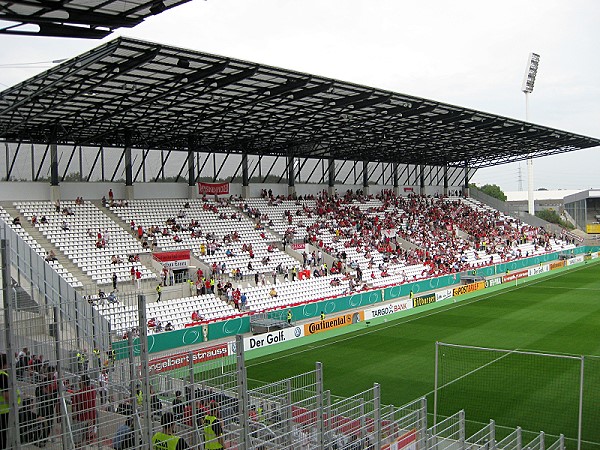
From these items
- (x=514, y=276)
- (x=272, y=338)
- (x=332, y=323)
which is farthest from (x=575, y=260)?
(x=272, y=338)

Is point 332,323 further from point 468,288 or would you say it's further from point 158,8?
point 158,8

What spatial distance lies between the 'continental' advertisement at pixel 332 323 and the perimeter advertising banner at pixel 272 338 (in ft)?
1.87

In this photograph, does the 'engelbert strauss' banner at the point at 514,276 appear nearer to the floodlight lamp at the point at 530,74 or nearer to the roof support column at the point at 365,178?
the roof support column at the point at 365,178

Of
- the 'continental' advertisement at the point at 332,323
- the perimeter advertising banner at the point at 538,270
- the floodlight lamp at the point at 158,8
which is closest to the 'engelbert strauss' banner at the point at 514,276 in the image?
the perimeter advertising banner at the point at 538,270

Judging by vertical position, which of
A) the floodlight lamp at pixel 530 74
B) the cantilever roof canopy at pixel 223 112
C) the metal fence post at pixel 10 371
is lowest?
the metal fence post at pixel 10 371

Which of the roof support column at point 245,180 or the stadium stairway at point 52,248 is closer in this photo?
the stadium stairway at point 52,248

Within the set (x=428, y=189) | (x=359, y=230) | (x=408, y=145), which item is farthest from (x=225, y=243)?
(x=428, y=189)

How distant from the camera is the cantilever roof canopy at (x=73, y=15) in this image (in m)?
10.9

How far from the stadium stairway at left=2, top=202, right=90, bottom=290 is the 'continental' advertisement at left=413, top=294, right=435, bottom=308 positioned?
1830cm

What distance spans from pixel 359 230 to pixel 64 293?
101 ft

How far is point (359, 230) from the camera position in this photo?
165ft

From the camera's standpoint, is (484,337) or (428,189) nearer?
(484,337)

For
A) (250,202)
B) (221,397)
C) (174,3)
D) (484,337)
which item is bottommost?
(484,337)

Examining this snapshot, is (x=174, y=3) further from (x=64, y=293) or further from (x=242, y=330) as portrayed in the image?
(x=242, y=330)
